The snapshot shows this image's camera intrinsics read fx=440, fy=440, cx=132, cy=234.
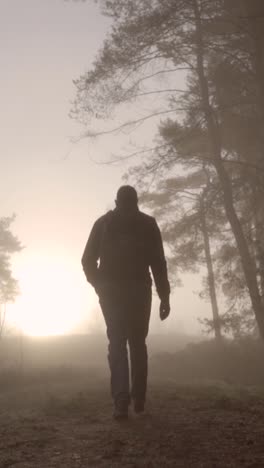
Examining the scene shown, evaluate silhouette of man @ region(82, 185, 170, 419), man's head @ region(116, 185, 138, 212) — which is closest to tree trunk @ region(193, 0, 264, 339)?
silhouette of man @ region(82, 185, 170, 419)

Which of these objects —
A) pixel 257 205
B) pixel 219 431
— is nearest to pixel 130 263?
pixel 219 431

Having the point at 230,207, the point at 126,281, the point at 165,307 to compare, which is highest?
the point at 230,207

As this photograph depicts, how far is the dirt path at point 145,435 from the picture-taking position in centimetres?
281

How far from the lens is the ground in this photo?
Answer: 281 centimetres

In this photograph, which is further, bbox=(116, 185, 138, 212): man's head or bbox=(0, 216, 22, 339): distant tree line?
bbox=(0, 216, 22, 339): distant tree line

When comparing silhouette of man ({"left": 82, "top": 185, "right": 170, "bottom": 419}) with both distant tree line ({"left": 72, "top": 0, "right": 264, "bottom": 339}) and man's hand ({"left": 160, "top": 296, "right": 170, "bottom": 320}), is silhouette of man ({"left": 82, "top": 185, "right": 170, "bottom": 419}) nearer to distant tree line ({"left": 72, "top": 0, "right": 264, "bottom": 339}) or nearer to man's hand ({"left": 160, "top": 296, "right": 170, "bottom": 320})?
man's hand ({"left": 160, "top": 296, "right": 170, "bottom": 320})

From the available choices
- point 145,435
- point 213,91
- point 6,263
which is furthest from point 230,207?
point 6,263

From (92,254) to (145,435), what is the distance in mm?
1950

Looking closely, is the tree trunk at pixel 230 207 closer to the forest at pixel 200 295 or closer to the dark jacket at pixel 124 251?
the forest at pixel 200 295

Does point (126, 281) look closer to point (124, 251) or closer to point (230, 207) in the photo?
point (124, 251)

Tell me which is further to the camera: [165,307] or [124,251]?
[165,307]

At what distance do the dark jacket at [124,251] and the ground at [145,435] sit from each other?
4.18 ft

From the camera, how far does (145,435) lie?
3395mm

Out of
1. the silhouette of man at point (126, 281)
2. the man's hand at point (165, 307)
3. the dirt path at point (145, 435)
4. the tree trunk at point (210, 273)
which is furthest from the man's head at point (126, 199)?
the tree trunk at point (210, 273)
